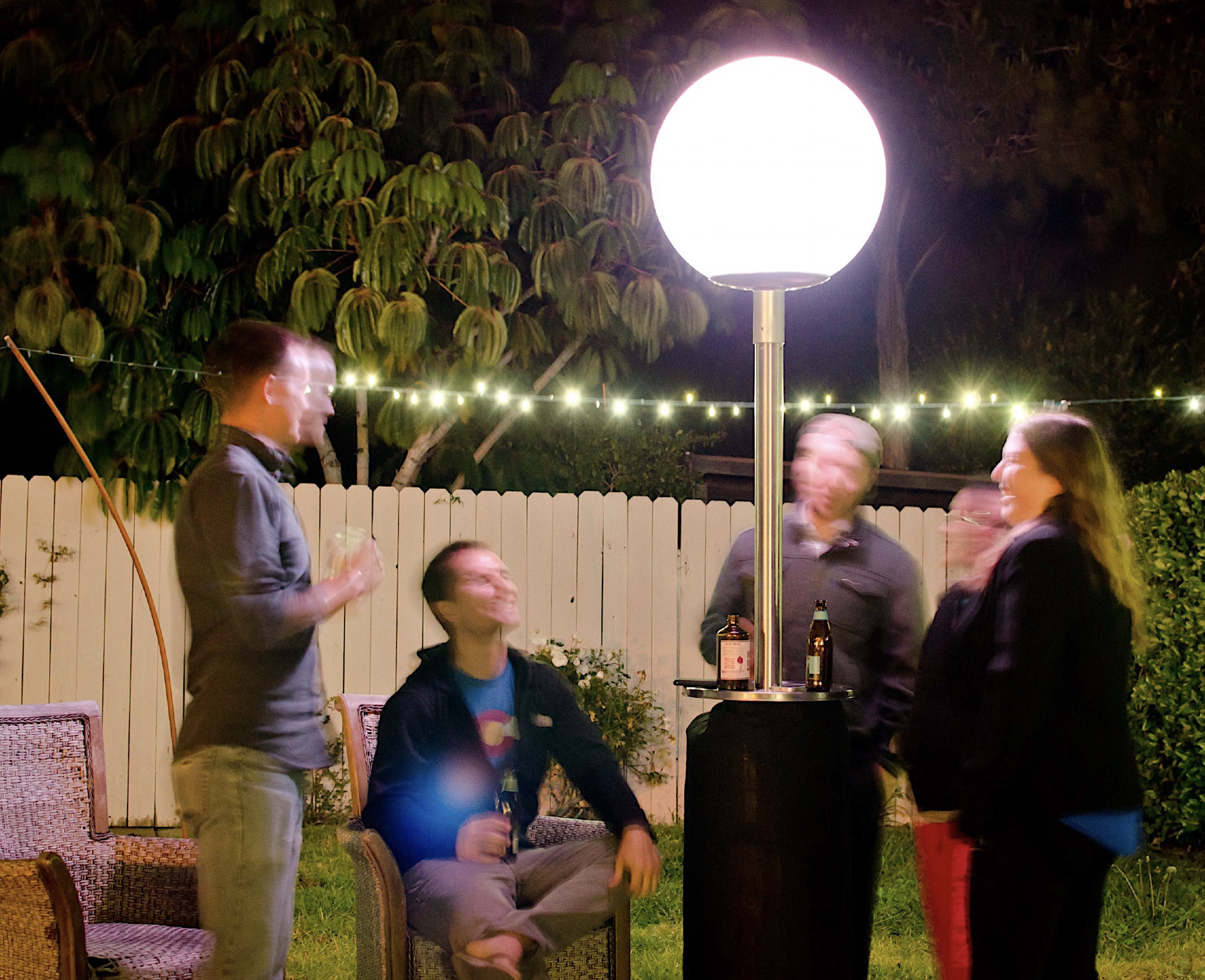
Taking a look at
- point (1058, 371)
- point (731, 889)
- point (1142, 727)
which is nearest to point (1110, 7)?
point (1058, 371)

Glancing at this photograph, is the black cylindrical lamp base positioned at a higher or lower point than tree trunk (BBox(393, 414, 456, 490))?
lower

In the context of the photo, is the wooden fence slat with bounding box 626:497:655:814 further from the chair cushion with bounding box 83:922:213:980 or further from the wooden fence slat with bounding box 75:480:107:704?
the chair cushion with bounding box 83:922:213:980

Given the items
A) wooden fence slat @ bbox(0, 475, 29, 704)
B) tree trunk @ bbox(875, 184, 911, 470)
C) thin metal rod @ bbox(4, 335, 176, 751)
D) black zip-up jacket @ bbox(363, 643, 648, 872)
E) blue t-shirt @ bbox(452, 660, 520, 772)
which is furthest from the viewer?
tree trunk @ bbox(875, 184, 911, 470)

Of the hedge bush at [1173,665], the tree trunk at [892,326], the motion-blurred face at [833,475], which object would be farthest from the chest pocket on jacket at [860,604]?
the tree trunk at [892,326]

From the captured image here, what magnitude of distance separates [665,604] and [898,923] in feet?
6.61

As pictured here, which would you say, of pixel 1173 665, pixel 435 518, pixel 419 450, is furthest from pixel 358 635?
pixel 1173 665

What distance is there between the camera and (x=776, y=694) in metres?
1.86

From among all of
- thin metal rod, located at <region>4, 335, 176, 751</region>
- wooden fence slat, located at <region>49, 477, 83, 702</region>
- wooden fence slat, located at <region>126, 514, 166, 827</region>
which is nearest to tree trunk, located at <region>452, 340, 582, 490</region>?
wooden fence slat, located at <region>126, 514, 166, 827</region>

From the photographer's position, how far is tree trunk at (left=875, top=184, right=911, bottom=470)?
31.4ft

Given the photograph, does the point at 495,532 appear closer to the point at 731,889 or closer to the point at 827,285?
the point at 731,889

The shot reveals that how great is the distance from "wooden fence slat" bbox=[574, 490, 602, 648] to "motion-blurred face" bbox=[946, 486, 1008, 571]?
2956mm

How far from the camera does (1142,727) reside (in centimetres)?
490

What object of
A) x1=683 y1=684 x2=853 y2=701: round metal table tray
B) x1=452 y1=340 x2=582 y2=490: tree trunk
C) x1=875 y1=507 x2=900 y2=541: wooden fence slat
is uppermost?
x1=452 y1=340 x2=582 y2=490: tree trunk

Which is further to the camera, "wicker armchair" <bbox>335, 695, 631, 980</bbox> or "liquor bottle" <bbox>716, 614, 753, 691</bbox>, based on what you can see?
"wicker armchair" <bbox>335, 695, 631, 980</bbox>
